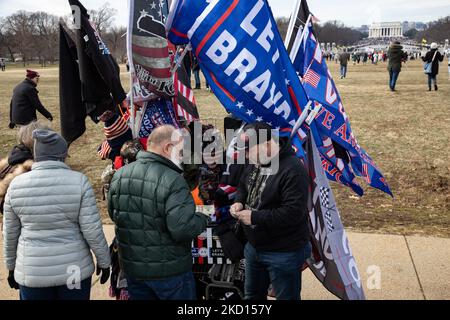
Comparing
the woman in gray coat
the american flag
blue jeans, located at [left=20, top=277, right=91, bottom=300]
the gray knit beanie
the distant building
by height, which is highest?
the distant building

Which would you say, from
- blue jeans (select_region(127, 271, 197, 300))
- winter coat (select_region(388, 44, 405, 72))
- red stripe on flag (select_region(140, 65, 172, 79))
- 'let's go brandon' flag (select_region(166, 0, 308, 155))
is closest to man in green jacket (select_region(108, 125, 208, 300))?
blue jeans (select_region(127, 271, 197, 300))

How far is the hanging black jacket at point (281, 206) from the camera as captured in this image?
9.48ft

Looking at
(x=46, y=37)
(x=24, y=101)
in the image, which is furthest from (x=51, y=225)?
(x=46, y=37)

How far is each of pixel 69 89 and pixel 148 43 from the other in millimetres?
827

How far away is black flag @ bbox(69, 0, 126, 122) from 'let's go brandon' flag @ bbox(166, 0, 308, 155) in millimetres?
626

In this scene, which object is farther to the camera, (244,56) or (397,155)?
(397,155)

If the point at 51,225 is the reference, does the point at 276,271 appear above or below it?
below

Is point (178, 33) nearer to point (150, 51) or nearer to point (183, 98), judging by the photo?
point (150, 51)

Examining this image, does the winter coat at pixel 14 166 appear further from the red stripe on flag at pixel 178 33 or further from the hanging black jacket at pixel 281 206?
the hanging black jacket at pixel 281 206

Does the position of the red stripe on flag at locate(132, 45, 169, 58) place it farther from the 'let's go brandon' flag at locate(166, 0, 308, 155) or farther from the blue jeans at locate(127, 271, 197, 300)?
the blue jeans at locate(127, 271, 197, 300)

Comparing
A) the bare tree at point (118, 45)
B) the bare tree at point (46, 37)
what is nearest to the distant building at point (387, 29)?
the bare tree at point (46, 37)

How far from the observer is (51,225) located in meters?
2.81

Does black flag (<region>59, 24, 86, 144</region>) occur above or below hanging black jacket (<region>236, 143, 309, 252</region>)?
above

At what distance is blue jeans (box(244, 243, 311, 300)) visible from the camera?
9.88 ft
